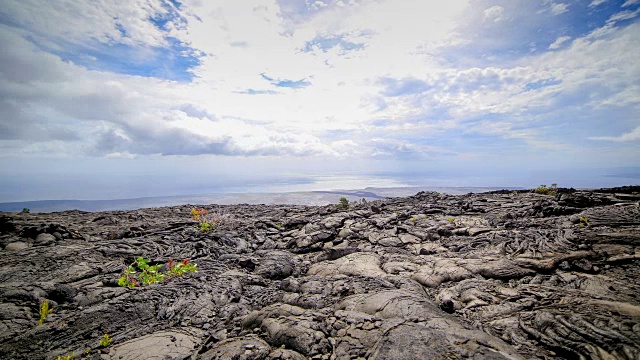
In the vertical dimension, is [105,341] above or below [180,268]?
below

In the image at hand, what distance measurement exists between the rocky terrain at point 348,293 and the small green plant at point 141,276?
41 cm

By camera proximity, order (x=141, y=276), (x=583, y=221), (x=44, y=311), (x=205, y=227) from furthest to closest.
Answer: (x=205, y=227), (x=583, y=221), (x=141, y=276), (x=44, y=311)

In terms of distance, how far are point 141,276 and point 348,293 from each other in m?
8.08

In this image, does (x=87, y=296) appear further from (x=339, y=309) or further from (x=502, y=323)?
(x=502, y=323)

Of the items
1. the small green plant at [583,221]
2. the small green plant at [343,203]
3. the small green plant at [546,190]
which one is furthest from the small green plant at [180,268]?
the small green plant at [546,190]

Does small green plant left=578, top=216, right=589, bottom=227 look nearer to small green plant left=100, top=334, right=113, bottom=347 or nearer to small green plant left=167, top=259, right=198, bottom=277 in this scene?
small green plant left=167, top=259, right=198, bottom=277

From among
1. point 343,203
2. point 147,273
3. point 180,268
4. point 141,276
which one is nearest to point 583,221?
point 343,203

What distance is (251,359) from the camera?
15.6ft

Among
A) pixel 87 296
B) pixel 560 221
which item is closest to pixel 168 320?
pixel 87 296

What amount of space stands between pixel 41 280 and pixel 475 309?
46.3ft

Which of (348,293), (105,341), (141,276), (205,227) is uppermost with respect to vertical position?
(205,227)

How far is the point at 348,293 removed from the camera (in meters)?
7.65

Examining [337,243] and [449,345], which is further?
[337,243]

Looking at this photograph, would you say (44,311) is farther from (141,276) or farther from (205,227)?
(205,227)
